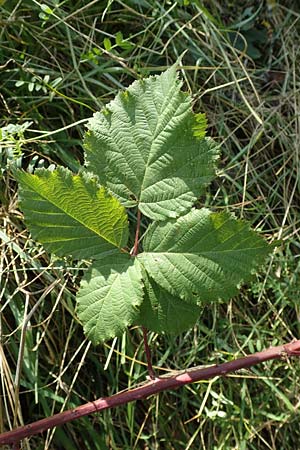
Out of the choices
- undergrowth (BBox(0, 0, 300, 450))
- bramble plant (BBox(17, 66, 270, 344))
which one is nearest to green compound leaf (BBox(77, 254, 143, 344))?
bramble plant (BBox(17, 66, 270, 344))

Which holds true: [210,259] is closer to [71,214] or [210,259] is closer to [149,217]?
[149,217]

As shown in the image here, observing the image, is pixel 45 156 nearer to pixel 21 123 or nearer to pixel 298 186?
pixel 21 123

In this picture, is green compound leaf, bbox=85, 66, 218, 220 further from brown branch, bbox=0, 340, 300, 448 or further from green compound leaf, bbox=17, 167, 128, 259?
brown branch, bbox=0, 340, 300, 448

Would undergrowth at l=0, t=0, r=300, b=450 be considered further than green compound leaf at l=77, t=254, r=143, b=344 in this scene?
Yes

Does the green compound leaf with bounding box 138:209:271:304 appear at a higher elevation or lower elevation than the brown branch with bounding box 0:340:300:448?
higher

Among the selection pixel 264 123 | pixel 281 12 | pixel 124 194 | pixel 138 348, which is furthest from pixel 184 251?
pixel 281 12
